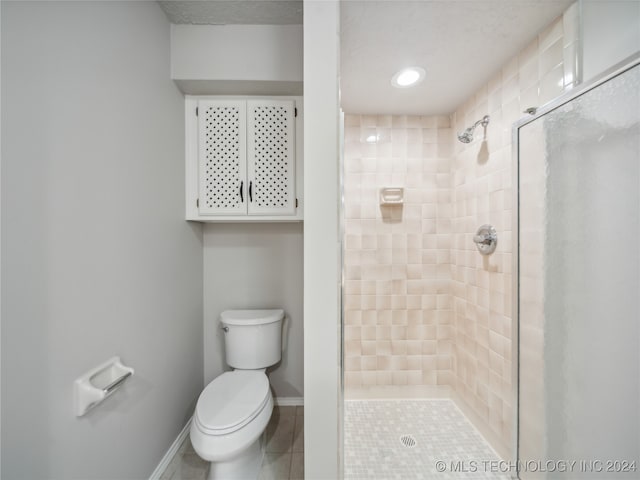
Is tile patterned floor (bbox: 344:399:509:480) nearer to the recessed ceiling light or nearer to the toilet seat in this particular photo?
the toilet seat

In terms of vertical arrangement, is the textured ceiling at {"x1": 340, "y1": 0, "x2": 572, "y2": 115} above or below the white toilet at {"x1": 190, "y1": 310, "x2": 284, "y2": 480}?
above

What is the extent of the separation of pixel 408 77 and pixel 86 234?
184 centimetres

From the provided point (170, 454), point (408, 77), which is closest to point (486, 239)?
point (408, 77)

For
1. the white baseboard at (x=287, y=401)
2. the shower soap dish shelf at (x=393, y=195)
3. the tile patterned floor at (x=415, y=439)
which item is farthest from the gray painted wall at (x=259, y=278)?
the shower soap dish shelf at (x=393, y=195)

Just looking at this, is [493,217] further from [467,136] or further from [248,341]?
[248,341]

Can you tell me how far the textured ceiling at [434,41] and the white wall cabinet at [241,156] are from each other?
1.67 ft

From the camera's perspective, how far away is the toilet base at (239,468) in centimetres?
129

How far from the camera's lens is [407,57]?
1.52 metres

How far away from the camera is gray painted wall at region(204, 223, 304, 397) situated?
6.49 ft

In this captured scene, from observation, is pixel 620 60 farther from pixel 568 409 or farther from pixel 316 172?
pixel 568 409

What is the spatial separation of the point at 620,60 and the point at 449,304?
1.66m

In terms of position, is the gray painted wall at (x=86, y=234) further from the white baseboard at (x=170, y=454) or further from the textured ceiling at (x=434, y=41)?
the textured ceiling at (x=434, y=41)

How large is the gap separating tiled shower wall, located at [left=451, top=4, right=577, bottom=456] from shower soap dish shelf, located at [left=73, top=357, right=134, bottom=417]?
1.83m

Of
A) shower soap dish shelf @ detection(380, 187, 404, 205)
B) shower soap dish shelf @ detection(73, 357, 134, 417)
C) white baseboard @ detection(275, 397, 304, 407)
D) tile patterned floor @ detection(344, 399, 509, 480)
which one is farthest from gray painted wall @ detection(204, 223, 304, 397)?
shower soap dish shelf @ detection(73, 357, 134, 417)
